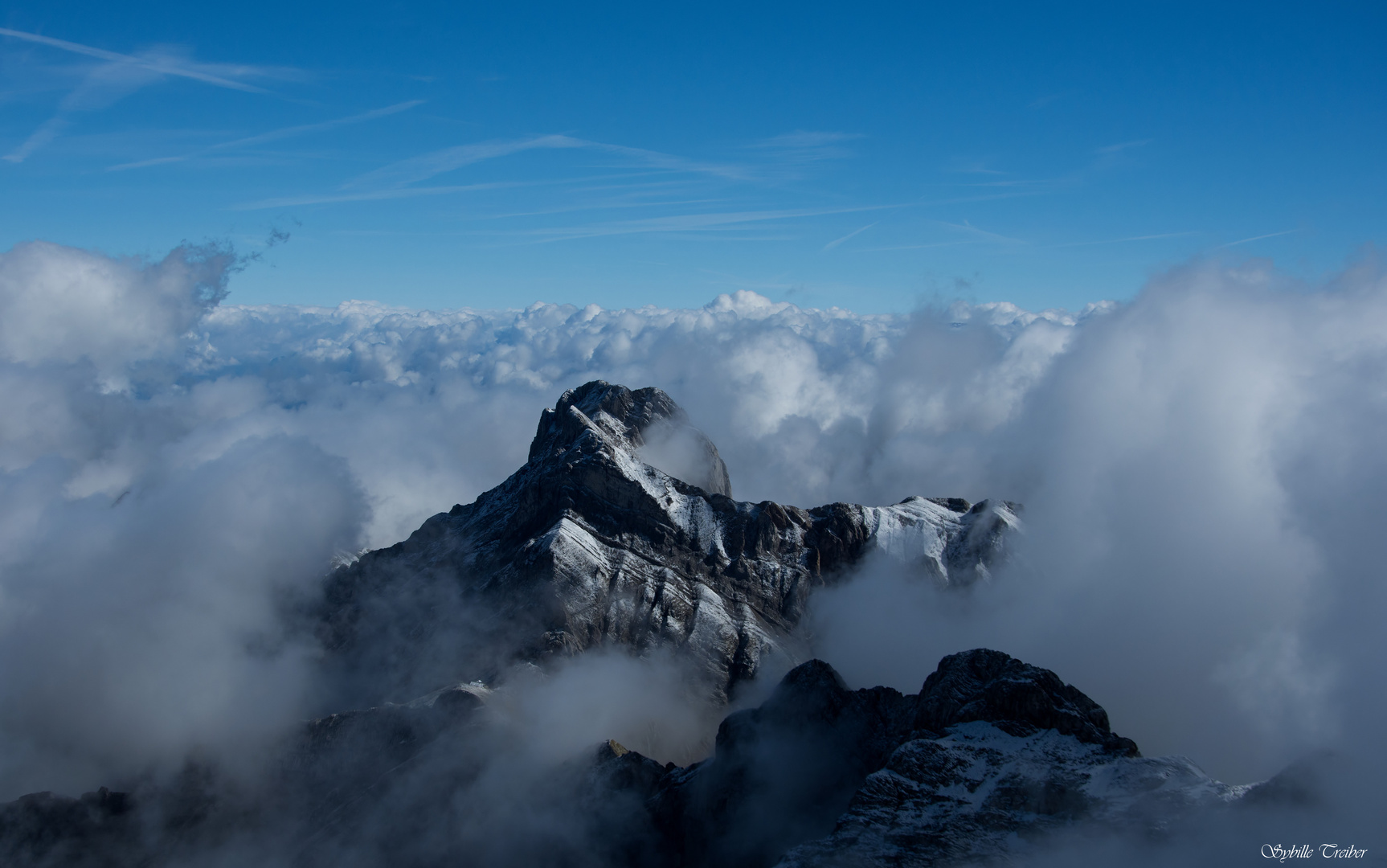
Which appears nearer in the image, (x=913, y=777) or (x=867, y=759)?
(x=913, y=777)

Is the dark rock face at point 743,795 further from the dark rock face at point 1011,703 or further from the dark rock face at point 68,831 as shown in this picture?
the dark rock face at point 68,831

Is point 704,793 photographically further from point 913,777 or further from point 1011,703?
point 1011,703

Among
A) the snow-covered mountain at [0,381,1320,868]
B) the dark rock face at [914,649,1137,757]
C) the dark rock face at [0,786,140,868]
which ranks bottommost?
the dark rock face at [0,786,140,868]

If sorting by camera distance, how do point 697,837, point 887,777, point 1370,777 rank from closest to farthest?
point 1370,777
point 887,777
point 697,837

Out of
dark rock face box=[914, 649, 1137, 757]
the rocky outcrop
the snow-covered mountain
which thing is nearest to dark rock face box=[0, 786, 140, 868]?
the snow-covered mountain

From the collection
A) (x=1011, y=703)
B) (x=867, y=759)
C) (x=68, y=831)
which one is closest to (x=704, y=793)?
(x=867, y=759)

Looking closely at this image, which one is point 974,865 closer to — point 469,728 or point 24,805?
point 469,728

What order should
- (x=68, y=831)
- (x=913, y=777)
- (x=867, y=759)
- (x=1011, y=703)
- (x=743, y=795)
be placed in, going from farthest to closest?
(x=68, y=831) → (x=867, y=759) → (x=743, y=795) → (x=1011, y=703) → (x=913, y=777)

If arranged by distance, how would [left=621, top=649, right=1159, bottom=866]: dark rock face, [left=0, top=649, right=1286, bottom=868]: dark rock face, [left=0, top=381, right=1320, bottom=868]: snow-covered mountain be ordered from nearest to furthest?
[left=0, top=381, right=1320, bottom=868]: snow-covered mountain → [left=0, top=649, right=1286, bottom=868]: dark rock face → [left=621, top=649, right=1159, bottom=866]: dark rock face

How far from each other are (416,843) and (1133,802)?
121886 millimetres

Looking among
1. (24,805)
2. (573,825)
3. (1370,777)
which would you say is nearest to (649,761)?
(573,825)

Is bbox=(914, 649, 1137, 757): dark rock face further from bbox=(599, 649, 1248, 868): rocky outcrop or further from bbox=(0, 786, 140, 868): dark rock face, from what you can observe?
bbox=(0, 786, 140, 868): dark rock face

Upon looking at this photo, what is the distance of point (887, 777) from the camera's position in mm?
Result: 110375

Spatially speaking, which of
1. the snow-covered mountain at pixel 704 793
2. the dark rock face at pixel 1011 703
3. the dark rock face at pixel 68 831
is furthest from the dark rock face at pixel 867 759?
the dark rock face at pixel 68 831
